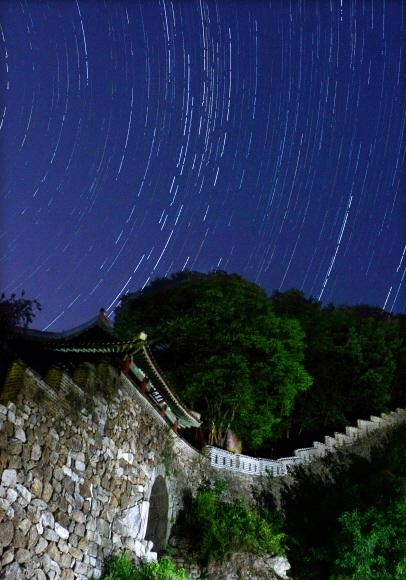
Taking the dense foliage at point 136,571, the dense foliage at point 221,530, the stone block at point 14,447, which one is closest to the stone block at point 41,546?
the stone block at point 14,447

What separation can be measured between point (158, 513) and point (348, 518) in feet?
21.8

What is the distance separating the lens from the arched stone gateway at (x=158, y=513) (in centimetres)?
1706

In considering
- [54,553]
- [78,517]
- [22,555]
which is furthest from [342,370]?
[22,555]

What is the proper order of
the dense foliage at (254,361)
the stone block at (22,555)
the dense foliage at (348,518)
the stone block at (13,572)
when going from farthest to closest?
the dense foliage at (254,361), the dense foliage at (348,518), the stone block at (22,555), the stone block at (13,572)

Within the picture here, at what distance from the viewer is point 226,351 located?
83.4 ft

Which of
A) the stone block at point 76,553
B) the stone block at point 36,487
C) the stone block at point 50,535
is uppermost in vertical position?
the stone block at point 36,487

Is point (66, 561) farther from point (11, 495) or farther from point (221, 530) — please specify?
point (221, 530)

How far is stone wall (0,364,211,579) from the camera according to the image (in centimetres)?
965

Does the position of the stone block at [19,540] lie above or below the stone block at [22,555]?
above

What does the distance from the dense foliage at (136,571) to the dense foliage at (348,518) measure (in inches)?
271

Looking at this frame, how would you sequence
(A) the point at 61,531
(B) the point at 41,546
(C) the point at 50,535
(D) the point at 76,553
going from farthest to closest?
1. (D) the point at 76,553
2. (A) the point at 61,531
3. (C) the point at 50,535
4. (B) the point at 41,546

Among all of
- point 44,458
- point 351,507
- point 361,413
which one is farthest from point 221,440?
point 44,458

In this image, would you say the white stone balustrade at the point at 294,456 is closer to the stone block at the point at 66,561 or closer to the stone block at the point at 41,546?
the stone block at the point at 66,561

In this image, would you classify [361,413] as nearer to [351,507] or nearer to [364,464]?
[364,464]
